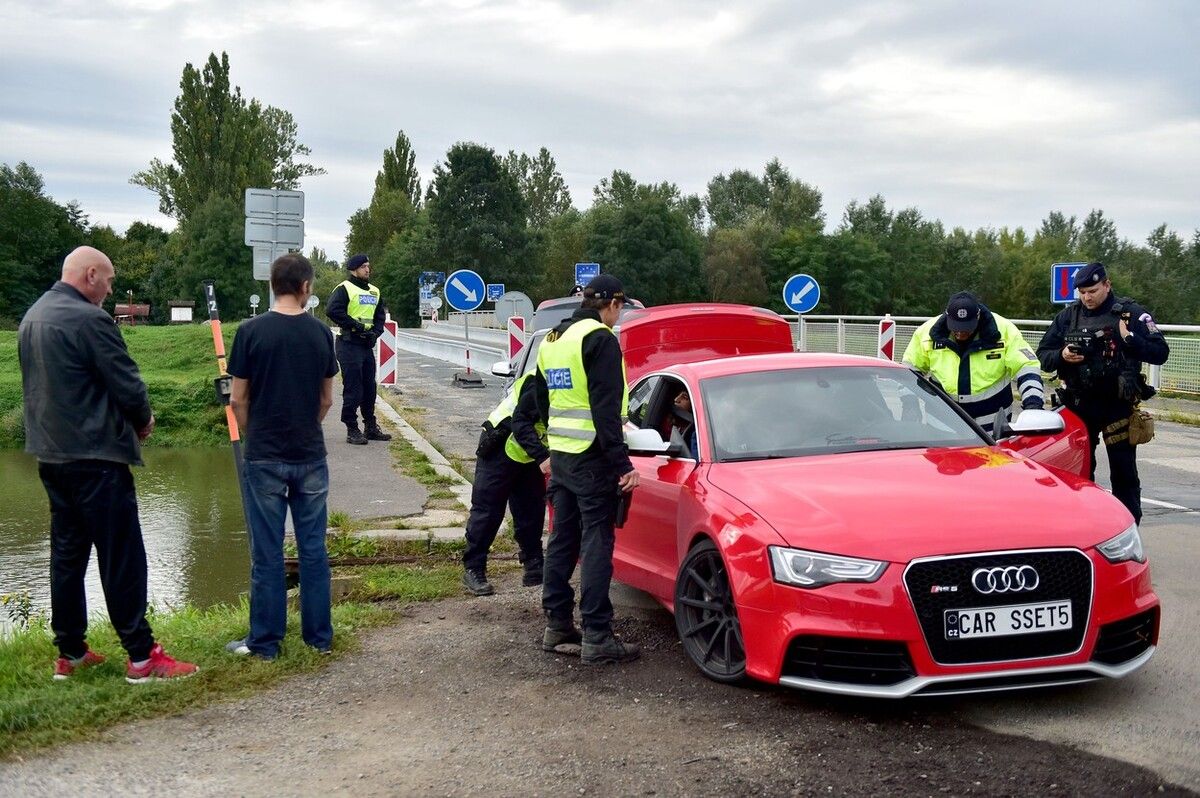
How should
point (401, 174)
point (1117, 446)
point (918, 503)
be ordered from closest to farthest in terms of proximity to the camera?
point (918, 503) → point (1117, 446) → point (401, 174)

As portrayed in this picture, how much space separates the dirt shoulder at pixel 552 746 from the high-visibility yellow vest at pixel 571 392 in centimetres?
105

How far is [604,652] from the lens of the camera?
6.09 metres

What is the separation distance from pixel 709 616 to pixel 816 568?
2.66ft

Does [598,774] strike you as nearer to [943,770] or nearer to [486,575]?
[943,770]

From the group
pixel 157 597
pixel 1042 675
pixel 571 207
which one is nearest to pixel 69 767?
pixel 1042 675

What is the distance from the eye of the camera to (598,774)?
178 inches

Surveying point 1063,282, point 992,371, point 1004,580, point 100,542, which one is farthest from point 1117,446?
point 1063,282

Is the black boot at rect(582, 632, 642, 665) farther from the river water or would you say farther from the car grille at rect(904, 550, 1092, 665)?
the river water

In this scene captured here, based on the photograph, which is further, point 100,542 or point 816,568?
point 100,542

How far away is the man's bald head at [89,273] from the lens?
574 centimetres

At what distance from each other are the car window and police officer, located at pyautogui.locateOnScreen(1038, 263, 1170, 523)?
275cm

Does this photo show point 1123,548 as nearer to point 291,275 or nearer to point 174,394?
point 291,275

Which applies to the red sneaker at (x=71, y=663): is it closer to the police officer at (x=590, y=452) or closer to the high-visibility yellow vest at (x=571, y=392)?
the police officer at (x=590, y=452)

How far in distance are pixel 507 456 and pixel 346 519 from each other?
2564mm
